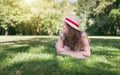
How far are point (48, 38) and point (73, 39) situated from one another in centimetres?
2860

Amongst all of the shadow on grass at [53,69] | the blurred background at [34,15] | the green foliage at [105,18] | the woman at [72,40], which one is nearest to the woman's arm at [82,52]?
the woman at [72,40]

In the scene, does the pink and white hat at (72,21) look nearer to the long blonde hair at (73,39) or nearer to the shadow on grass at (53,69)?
the long blonde hair at (73,39)

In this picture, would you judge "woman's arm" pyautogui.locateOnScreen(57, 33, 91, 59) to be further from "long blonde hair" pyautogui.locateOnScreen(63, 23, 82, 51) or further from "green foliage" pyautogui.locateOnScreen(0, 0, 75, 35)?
"green foliage" pyautogui.locateOnScreen(0, 0, 75, 35)

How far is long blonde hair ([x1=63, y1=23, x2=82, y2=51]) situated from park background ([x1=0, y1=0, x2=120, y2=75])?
1.24 metres

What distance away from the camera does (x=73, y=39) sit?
7504 millimetres

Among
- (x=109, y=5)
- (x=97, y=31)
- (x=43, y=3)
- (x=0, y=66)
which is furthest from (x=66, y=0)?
(x=0, y=66)

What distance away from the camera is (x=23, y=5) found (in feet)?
181

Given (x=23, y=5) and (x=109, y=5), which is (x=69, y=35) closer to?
(x=23, y=5)

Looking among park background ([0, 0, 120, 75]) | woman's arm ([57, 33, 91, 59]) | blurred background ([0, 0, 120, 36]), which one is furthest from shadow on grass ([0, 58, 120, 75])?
blurred background ([0, 0, 120, 36])

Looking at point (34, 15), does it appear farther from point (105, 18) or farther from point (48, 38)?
point (105, 18)

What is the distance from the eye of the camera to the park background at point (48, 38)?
31.1 ft

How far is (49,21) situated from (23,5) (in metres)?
5.15

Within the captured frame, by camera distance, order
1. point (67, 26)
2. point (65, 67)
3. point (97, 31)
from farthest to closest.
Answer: point (97, 31)
point (65, 67)
point (67, 26)

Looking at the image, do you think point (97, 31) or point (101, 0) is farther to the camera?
point (97, 31)
